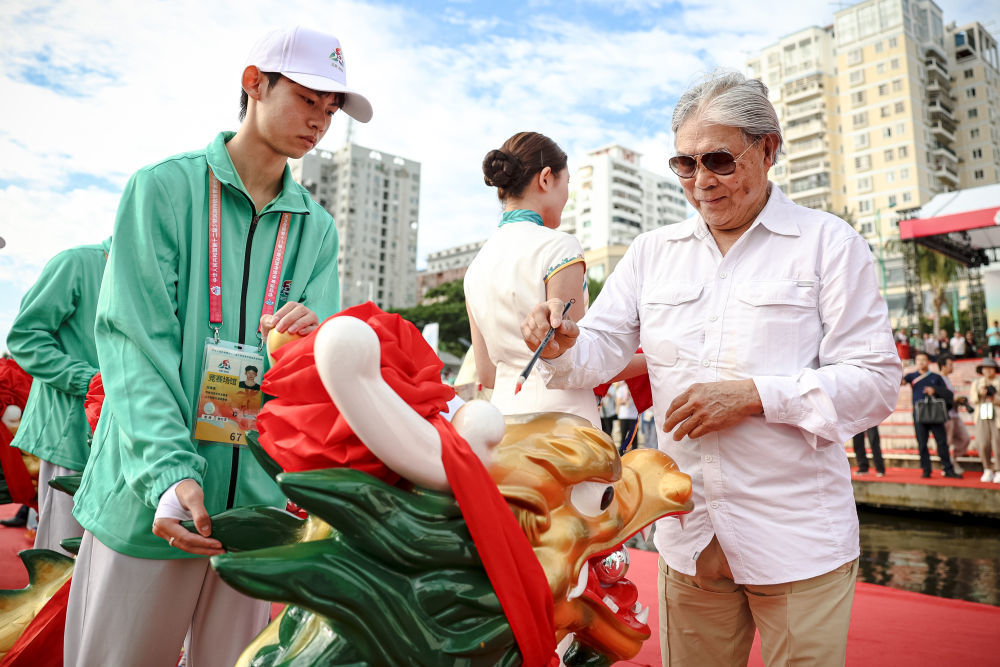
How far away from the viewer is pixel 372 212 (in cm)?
6925

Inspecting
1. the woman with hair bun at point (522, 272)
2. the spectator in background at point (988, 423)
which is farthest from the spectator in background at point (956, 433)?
the woman with hair bun at point (522, 272)

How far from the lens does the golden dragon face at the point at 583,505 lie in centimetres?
110

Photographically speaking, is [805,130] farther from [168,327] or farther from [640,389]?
[168,327]

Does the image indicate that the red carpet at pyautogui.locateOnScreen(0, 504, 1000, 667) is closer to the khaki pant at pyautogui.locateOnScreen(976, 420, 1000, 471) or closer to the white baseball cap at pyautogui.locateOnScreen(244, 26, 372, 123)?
the white baseball cap at pyautogui.locateOnScreen(244, 26, 372, 123)

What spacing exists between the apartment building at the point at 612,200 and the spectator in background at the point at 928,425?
5709 cm

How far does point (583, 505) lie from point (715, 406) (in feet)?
1.56

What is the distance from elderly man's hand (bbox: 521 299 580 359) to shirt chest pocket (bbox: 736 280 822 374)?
439mm

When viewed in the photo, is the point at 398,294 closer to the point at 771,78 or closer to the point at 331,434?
the point at 771,78

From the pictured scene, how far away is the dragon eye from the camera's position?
46.3 inches

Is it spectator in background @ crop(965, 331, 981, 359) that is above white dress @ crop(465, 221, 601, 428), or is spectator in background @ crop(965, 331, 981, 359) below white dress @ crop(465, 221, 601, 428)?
above

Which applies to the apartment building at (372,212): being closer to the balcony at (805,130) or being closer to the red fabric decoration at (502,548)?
the balcony at (805,130)

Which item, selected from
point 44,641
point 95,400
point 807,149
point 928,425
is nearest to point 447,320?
point 807,149

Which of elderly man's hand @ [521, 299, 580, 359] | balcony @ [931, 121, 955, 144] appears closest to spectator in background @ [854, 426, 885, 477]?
elderly man's hand @ [521, 299, 580, 359]

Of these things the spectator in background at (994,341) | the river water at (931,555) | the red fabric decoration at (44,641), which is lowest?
the river water at (931,555)
